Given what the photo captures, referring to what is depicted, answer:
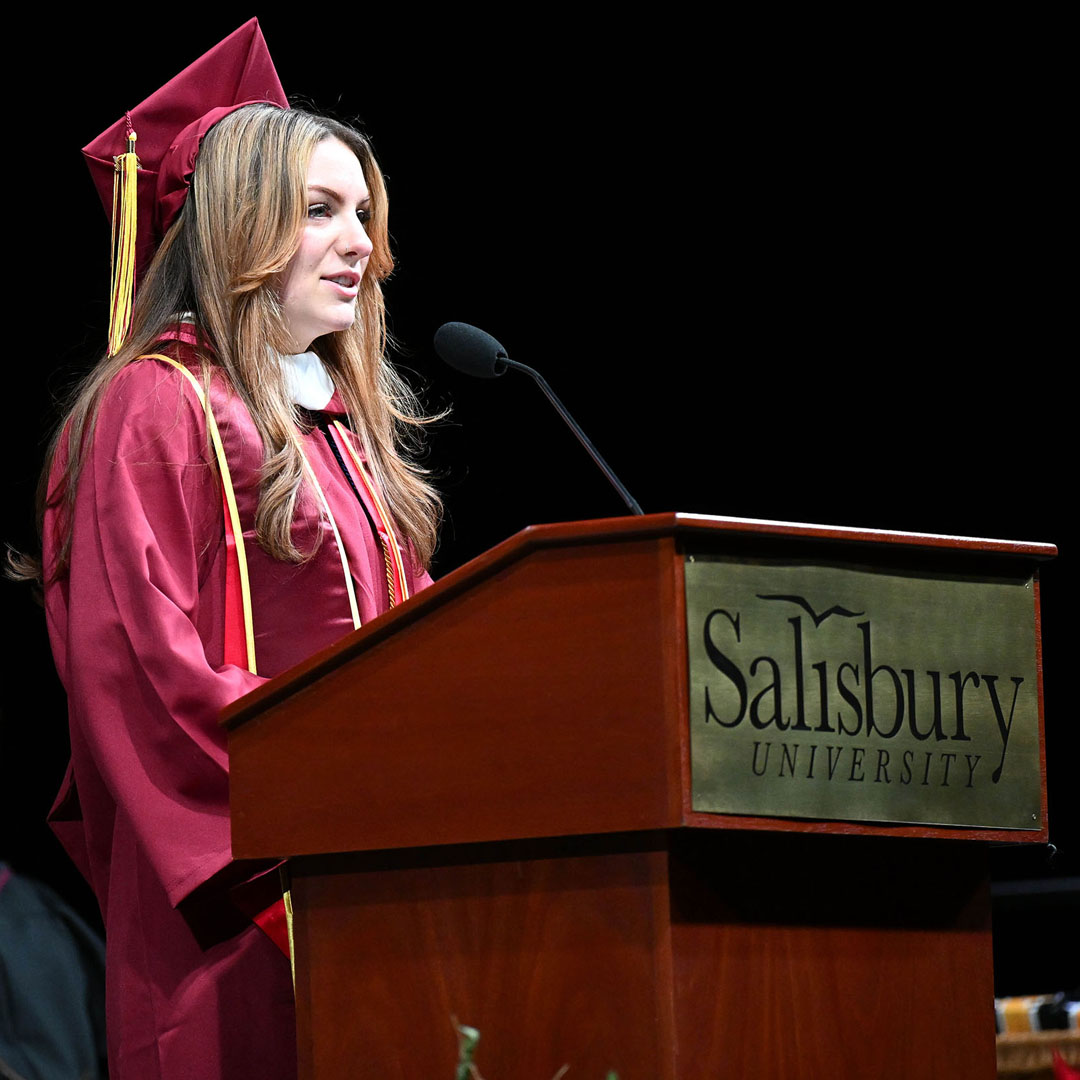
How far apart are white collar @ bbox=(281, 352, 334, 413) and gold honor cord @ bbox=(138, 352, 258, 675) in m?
0.21

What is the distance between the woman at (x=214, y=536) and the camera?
201 cm

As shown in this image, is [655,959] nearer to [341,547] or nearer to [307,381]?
[341,547]

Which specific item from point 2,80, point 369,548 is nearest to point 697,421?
point 2,80

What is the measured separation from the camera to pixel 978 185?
4.53 metres

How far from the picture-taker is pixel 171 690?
78.4 inches

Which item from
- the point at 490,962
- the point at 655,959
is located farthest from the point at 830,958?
the point at 490,962

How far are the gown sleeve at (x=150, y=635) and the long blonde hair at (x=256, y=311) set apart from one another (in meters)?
0.07

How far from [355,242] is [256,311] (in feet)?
0.61

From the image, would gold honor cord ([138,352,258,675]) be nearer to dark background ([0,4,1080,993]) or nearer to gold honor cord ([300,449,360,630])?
gold honor cord ([300,449,360,630])

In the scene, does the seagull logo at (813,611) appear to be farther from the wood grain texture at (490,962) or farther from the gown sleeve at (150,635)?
the gown sleeve at (150,635)

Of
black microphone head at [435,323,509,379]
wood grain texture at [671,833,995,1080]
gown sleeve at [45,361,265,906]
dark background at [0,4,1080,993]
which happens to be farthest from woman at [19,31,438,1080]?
dark background at [0,4,1080,993]

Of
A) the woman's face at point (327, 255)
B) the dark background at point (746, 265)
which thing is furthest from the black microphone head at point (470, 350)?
the dark background at point (746, 265)

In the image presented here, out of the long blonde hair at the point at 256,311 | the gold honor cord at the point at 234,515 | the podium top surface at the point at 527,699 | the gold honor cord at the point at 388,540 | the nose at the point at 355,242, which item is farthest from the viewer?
the nose at the point at 355,242

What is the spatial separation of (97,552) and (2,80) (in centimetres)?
195
